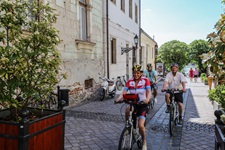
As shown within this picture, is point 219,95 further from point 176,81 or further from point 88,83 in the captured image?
point 88,83

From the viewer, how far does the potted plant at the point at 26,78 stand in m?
2.82

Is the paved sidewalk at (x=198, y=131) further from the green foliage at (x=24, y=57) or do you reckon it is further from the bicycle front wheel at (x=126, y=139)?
the green foliage at (x=24, y=57)

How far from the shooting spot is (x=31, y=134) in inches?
111

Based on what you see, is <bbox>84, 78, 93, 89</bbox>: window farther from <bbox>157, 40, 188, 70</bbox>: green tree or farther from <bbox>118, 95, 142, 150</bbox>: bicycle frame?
<bbox>157, 40, 188, 70</bbox>: green tree

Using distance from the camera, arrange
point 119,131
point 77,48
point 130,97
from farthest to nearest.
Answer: point 77,48, point 119,131, point 130,97

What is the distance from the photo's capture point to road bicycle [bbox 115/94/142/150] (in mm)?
3725

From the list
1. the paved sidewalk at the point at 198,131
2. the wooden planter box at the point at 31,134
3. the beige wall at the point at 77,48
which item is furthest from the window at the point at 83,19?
the wooden planter box at the point at 31,134

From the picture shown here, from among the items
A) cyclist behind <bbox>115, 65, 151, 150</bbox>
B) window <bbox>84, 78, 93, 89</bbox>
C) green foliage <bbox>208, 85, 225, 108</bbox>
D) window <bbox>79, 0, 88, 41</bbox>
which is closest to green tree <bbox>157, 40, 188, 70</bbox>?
window <bbox>84, 78, 93, 89</bbox>

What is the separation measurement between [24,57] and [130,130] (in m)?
2.05

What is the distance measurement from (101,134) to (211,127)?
3.02 metres

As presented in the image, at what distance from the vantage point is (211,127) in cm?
616

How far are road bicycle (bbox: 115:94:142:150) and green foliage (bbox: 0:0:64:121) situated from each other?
53.9 inches

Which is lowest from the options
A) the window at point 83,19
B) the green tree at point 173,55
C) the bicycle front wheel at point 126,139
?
the bicycle front wheel at point 126,139

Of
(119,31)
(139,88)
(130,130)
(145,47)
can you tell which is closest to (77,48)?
(139,88)
